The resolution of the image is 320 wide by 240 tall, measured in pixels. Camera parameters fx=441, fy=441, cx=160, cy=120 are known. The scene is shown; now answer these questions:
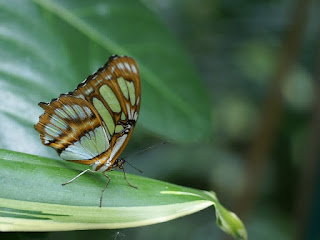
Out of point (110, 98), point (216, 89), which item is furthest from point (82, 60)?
point (216, 89)

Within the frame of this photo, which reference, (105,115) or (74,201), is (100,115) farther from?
(74,201)

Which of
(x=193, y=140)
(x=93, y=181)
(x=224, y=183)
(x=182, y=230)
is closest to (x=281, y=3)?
(x=224, y=183)

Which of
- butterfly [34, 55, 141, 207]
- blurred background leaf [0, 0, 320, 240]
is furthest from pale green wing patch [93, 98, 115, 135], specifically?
blurred background leaf [0, 0, 320, 240]

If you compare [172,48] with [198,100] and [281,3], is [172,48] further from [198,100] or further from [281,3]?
[281,3]

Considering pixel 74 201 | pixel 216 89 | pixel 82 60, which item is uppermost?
pixel 82 60

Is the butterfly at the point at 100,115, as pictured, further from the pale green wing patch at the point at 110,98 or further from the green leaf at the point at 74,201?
the green leaf at the point at 74,201

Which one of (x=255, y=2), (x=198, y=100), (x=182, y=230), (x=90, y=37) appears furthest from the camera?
(x=255, y=2)
